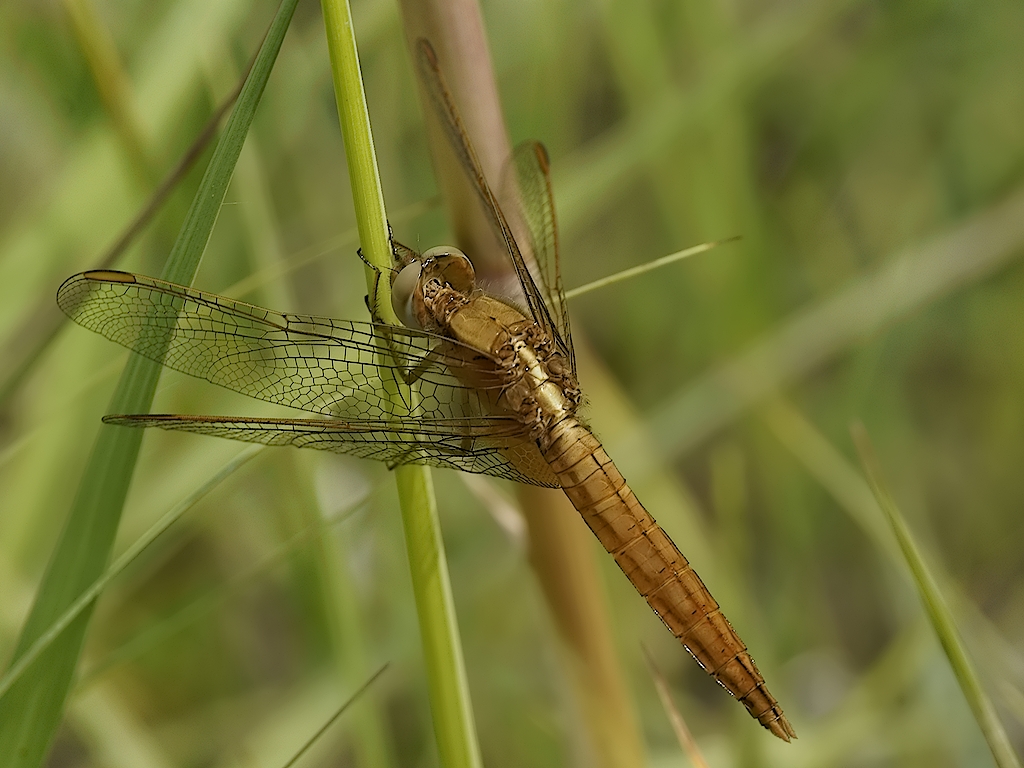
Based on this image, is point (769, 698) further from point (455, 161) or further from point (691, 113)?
point (691, 113)

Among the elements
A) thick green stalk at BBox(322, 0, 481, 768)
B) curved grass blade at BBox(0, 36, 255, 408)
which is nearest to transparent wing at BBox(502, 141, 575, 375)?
thick green stalk at BBox(322, 0, 481, 768)

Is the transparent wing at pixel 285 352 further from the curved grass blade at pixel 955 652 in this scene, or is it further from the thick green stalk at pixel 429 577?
the curved grass blade at pixel 955 652

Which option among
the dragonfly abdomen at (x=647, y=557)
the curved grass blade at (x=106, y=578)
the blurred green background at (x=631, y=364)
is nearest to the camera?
the curved grass blade at (x=106, y=578)

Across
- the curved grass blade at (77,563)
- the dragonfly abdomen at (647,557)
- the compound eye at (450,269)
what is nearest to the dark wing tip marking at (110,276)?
the curved grass blade at (77,563)

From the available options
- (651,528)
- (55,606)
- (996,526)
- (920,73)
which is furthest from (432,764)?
(920,73)

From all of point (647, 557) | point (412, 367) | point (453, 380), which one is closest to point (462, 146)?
point (412, 367)

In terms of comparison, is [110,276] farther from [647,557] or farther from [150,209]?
[647,557]
